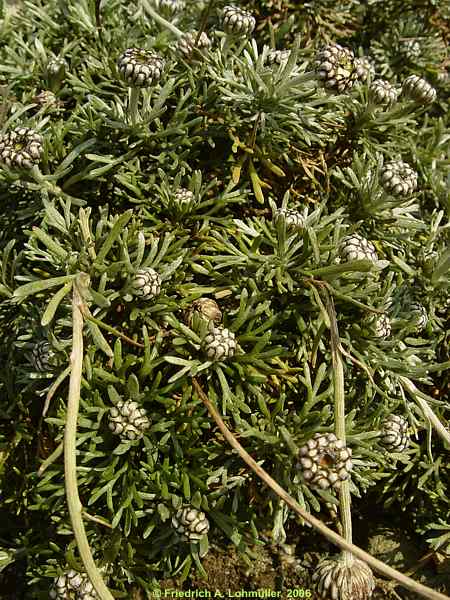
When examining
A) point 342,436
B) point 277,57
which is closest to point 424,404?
point 342,436

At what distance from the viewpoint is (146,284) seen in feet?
6.36

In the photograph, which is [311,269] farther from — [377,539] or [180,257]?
[377,539]

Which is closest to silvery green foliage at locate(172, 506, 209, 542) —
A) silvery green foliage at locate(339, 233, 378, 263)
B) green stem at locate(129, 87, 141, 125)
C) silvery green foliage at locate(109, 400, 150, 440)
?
silvery green foliage at locate(109, 400, 150, 440)

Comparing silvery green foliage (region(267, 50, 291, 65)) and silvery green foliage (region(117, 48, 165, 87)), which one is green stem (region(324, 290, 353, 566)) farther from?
silvery green foliage (region(267, 50, 291, 65))

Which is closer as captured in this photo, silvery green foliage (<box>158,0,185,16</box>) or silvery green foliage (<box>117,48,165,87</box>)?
silvery green foliage (<box>117,48,165,87</box>)

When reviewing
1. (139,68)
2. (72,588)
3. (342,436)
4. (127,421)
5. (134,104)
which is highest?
(139,68)

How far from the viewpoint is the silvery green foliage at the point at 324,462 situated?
5.03 feet

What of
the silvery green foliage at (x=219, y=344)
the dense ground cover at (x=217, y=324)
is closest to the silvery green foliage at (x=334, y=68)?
the dense ground cover at (x=217, y=324)

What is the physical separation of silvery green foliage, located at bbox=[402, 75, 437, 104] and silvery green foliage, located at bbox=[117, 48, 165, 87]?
987 mm

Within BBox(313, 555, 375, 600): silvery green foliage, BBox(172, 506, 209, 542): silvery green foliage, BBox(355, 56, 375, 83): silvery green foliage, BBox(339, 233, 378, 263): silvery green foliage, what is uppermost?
BBox(355, 56, 375, 83): silvery green foliage

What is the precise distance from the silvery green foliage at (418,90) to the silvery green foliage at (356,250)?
0.79 m

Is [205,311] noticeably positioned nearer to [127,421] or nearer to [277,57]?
[127,421]

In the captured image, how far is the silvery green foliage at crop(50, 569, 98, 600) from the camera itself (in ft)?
6.03

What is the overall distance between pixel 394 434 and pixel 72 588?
3.59 feet
